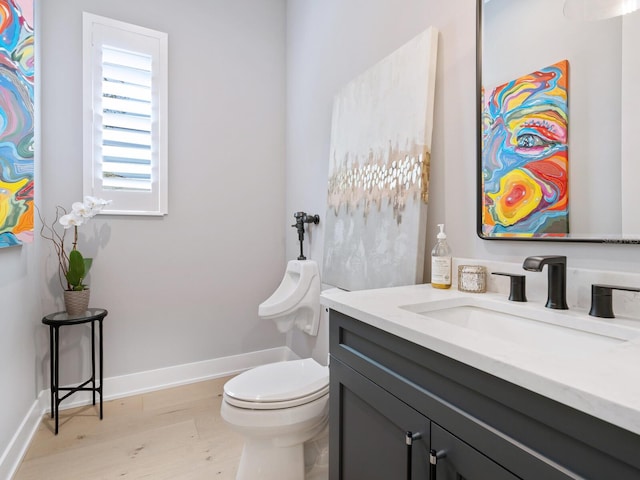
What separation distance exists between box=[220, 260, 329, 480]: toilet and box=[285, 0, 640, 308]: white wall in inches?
30.0

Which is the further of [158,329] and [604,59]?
[158,329]

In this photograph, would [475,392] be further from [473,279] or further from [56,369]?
[56,369]

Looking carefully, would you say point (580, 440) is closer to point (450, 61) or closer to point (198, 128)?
point (450, 61)

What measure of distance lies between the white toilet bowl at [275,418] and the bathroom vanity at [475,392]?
28 cm

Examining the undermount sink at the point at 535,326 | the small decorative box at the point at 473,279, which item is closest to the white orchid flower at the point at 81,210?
the undermount sink at the point at 535,326

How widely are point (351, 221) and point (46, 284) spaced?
6.13 feet

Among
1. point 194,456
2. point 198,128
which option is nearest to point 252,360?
point 194,456

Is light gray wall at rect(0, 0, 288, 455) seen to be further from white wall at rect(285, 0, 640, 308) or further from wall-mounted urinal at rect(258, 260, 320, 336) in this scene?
wall-mounted urinal at rect(258, 260, 320, 336)

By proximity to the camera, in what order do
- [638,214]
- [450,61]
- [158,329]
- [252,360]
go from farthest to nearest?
1. [252,360]
2. [158,329]
3. [450,61]
4. [638,214]

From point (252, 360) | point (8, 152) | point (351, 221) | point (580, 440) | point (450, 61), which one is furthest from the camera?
point (252, 360)

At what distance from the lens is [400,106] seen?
1459 mm

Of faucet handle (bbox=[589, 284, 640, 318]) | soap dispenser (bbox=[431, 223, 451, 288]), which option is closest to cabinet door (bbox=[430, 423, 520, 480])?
faucet handle (bbox=[589, 284, 640, 318])

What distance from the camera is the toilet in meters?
1.27

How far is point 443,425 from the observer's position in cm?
67
